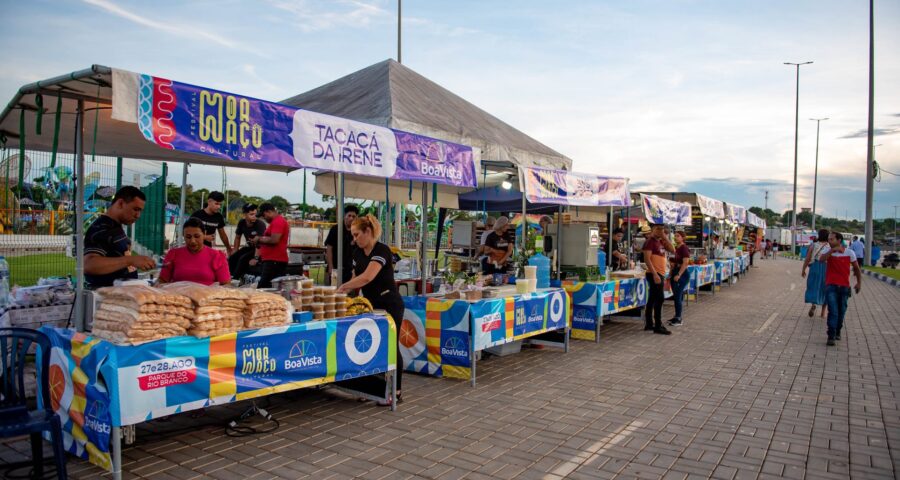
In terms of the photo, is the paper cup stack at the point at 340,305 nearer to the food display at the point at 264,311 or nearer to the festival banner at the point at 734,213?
the food display at the point at 264,311

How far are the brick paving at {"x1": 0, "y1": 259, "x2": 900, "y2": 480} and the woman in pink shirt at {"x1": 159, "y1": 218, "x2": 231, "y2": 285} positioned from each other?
1.23 m

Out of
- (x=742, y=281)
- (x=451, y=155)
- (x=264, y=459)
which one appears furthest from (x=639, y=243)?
(x=264, y=459)

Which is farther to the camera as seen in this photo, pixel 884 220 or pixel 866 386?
pixel 884 220

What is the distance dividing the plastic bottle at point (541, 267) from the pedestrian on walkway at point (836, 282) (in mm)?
4803

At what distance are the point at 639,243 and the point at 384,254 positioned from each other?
1474cm

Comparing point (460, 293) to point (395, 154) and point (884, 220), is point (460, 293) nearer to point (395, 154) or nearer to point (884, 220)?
point (395, 154)

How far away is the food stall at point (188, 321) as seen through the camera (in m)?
3.65

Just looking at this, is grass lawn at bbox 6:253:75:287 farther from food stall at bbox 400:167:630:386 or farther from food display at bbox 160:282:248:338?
food display at bbox 160:282:248:338

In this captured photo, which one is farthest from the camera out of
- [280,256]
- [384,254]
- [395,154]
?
[280,256]

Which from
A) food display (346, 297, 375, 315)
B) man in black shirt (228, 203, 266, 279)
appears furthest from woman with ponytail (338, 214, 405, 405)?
man in black shirt (228, 203, 266, 279)

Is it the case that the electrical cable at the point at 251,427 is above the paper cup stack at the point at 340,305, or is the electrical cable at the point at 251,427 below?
below

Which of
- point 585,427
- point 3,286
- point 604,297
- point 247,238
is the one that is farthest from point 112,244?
point 604,297

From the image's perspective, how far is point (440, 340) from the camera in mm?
6754

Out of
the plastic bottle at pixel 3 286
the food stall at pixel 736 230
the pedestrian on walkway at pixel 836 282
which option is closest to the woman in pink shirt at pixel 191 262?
the plastic bottle at pixel 3 286
